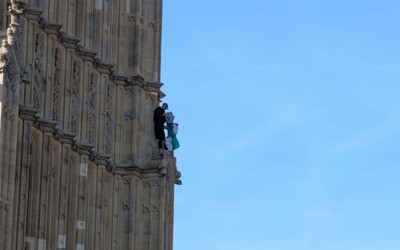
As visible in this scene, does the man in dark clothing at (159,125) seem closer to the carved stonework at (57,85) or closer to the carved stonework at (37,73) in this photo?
the carved stonework at (57,85)

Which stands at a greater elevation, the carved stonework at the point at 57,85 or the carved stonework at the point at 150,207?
the carved stonework at the point at 57,85

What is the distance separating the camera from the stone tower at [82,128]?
138 feet

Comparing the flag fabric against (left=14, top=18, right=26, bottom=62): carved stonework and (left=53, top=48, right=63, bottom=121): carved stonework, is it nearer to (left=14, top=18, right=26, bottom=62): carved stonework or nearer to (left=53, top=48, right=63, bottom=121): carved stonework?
(left=53, top=48, right=63, bottom=121): carved stonework

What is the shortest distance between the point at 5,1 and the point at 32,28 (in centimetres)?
166

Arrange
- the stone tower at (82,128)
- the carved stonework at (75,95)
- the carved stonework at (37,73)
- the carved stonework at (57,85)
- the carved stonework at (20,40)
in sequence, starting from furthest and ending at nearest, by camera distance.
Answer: the carved stonework at (75,95), the carved stonework at (57,85), the carved stonework at (37,73), the stone tower at (82,128), the carved stonework at (20,40)

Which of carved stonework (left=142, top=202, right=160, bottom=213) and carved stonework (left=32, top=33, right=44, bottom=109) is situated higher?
carved stonework (left=32, top=33, right=44, bottom=109)

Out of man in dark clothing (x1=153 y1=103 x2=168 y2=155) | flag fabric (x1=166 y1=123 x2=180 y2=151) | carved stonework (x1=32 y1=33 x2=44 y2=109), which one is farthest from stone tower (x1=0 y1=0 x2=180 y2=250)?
flag fabric (x1=166 y1=123 x2=180 y2=151)

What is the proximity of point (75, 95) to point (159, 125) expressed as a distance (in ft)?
13.9

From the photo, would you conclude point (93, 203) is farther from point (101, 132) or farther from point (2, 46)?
point (2, 46)

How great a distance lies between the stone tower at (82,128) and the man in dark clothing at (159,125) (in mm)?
247

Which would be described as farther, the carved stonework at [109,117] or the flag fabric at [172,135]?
the flag fabric at [172,135]

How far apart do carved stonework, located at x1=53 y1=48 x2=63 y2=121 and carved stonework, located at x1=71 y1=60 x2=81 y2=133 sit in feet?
2.78

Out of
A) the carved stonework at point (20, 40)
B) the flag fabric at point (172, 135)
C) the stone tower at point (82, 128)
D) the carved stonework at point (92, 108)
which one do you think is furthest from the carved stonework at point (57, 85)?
the flag fabric at point (172, 135)

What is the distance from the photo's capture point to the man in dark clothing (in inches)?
1966
